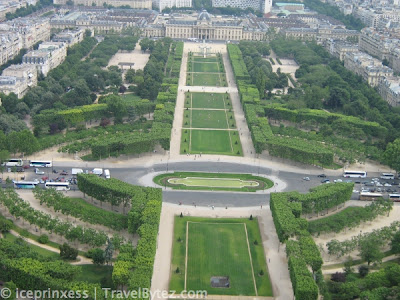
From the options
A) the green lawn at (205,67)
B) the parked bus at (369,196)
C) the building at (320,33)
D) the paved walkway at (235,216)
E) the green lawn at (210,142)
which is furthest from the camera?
the building at (320,33)

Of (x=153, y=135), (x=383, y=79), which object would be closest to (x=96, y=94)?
(x=153, y=135)

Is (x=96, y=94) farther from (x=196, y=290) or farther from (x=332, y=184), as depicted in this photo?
(x=196, y=290)

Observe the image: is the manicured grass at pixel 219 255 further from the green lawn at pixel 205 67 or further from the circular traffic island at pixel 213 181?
the green lawn at pixel 205 67

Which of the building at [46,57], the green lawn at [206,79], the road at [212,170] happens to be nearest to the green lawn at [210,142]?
the road at [212,170]

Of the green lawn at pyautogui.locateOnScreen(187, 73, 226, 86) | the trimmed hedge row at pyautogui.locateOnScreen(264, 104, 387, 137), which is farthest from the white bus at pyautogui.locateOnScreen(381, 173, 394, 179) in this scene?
the green lawn at pyautogui.locateOnScreen(187, 73, 226, 86)

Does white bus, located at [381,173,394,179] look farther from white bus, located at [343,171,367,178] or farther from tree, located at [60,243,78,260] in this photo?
tree, located at [60,243,78,260]

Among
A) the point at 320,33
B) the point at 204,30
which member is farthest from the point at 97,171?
the point at 320,33
